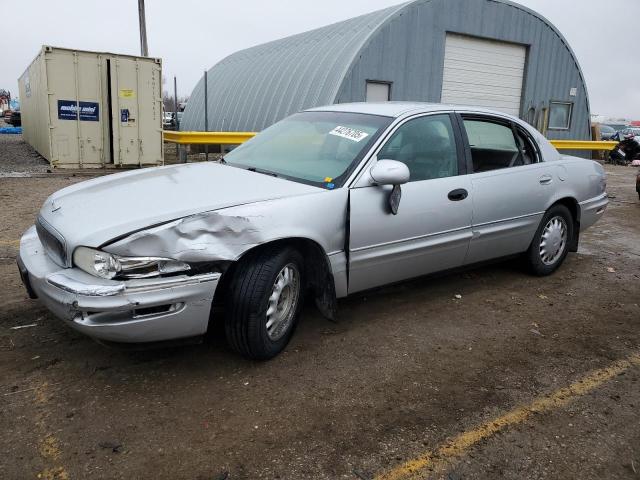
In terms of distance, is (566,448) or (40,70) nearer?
(566,448)

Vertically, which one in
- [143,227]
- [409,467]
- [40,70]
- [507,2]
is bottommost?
[409,467]

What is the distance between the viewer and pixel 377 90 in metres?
14.5

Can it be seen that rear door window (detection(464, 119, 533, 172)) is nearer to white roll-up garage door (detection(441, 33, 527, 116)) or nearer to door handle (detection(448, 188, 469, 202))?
door handle (detection(448, 188, 469, 202))

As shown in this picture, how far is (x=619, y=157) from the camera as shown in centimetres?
2073

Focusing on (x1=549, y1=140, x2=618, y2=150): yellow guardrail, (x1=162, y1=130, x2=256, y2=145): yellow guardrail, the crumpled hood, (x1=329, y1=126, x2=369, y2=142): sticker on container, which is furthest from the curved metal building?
the crumpled hood

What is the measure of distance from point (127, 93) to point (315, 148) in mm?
10121

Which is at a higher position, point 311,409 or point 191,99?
point 191,99

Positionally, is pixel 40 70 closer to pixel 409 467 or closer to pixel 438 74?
pixel 438 74

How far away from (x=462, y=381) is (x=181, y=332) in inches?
64.9

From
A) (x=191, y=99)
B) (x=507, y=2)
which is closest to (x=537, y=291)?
(x=507, y=2)

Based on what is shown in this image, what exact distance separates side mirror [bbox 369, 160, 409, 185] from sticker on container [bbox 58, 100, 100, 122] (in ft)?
35.2

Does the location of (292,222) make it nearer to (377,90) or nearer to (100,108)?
(100,108)

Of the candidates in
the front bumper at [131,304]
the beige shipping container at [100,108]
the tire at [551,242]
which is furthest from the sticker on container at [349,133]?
the beige shipping container at [100,108]

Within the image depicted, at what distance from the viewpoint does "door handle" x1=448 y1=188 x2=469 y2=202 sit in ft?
13.5
